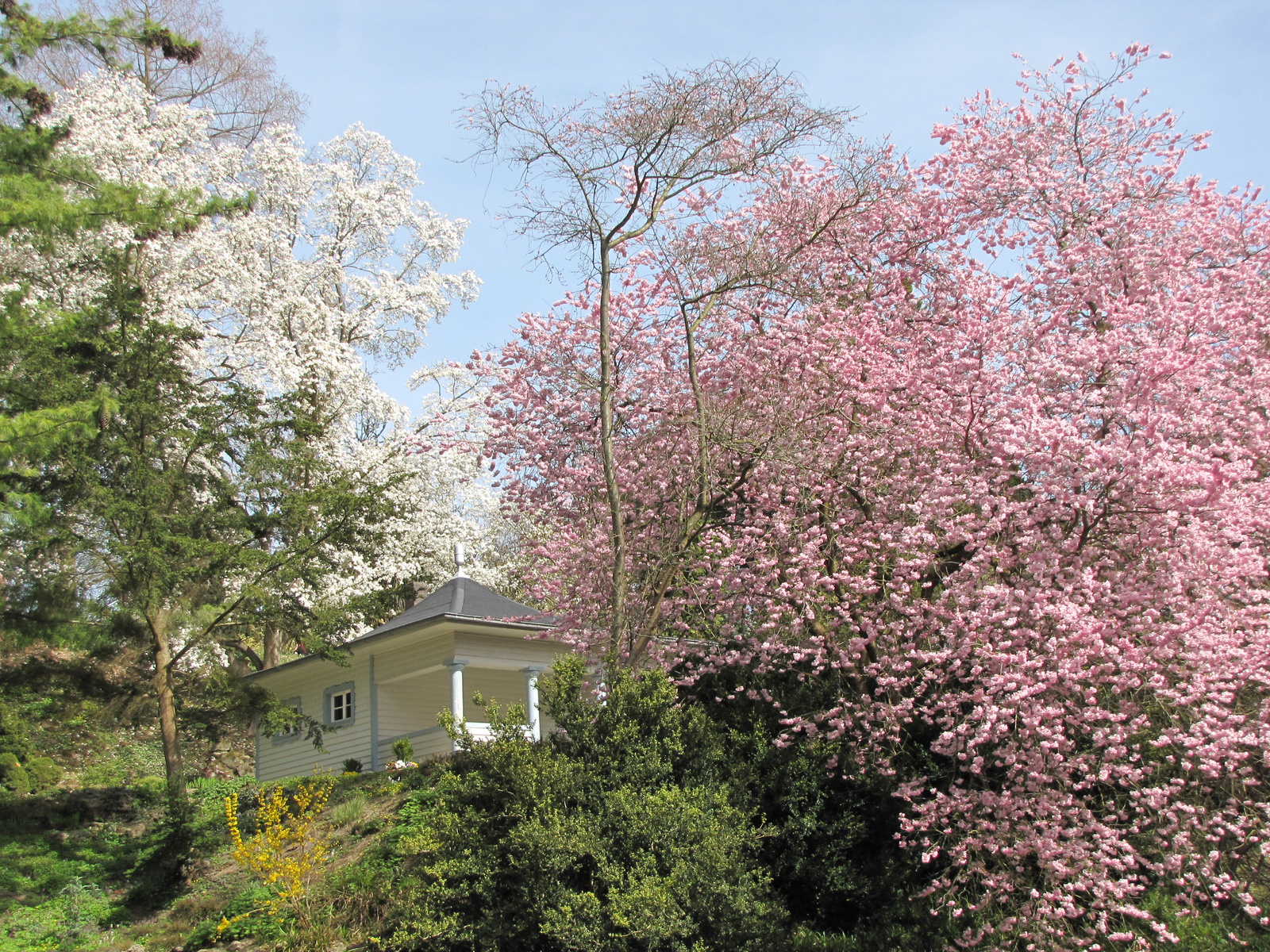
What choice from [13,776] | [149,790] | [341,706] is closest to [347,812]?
[341,706]

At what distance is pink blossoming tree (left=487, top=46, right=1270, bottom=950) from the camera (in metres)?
5.40

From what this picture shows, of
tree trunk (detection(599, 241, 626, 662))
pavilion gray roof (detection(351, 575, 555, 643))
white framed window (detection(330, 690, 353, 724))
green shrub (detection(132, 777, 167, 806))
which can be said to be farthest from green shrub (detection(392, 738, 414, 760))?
tree trunk (detection(599, 241, 626, 662))

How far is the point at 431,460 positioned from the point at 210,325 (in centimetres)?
467

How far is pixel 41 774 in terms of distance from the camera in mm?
15117

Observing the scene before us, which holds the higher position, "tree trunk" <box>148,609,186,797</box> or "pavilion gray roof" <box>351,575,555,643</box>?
"pavilion gray roof" <box>351,575,555,643</box>

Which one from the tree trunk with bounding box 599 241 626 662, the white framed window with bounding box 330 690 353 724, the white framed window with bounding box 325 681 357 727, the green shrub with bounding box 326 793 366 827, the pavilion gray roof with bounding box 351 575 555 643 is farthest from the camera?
the white framed window with bounding box 330 690 353 724

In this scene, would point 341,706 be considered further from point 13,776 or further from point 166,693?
point 166,693

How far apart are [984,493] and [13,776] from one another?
14730 millimetres

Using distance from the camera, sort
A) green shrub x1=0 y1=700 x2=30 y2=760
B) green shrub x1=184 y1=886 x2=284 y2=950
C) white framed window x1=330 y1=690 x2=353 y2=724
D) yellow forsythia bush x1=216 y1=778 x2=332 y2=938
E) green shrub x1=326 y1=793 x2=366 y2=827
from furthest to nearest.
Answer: white framed window x1=330 y1=690 x2=353 y2=724 → green shrub x1=0 y1=700 x2=30 y2=760 → green shrub x1=326 y1=793 x2=366 y2=827 → green shrub x1=184 y1=886 x2=284 y2=950 → yellow forsythia bush x1=216 y1=778 x2=332 y2=938

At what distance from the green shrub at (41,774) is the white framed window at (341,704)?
418 cm

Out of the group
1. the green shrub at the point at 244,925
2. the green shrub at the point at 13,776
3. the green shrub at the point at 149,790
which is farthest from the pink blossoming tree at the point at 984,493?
the green shrub at the point at 13,776

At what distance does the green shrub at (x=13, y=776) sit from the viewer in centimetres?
1431

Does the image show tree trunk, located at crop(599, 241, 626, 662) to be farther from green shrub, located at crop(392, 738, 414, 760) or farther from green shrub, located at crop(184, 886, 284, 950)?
green shrub, located at crop(392, 738, 414, 760)

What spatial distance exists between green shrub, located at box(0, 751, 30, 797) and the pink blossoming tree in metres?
10.0
